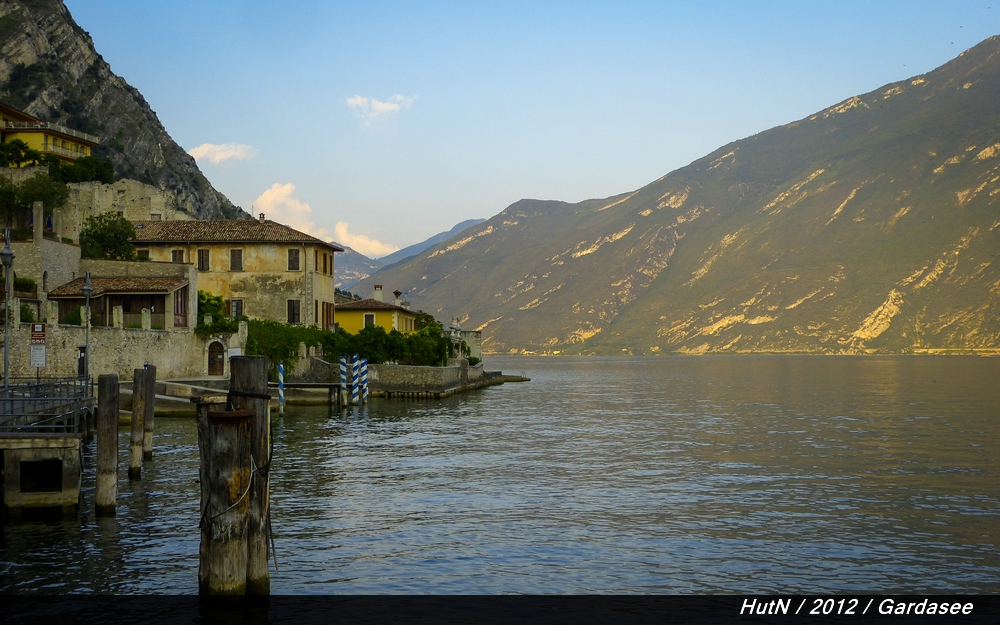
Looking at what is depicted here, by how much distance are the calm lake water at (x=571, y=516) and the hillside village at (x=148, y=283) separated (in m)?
7.92

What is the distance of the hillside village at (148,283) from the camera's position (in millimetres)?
53594

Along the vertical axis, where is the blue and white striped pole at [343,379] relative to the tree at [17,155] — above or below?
below

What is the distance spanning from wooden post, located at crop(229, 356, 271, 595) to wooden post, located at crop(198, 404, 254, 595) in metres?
0.22

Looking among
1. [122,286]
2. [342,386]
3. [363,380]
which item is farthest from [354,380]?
[122,286]

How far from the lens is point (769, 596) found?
53.9ft

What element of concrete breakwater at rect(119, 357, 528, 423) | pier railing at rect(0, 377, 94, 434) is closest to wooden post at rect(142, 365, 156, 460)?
pier railing at rect(0, 377, 94, 434)

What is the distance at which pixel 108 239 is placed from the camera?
79.1 meters

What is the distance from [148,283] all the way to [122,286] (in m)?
1.59

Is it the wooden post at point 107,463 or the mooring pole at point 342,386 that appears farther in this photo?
the mooring pole at point 342,386

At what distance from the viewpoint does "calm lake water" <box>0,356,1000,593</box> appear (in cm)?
1764

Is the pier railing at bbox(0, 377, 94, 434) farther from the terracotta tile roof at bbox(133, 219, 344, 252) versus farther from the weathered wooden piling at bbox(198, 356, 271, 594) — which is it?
the terracotta tile roof at bbox(133, 219, 344, 252)

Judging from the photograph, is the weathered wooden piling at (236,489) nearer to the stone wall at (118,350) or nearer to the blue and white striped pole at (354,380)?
the stone wall at (118,350)

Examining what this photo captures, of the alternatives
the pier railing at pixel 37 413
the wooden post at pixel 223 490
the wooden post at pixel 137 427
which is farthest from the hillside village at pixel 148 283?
the wooden post at pixel 223 490

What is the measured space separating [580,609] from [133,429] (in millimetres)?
18796
